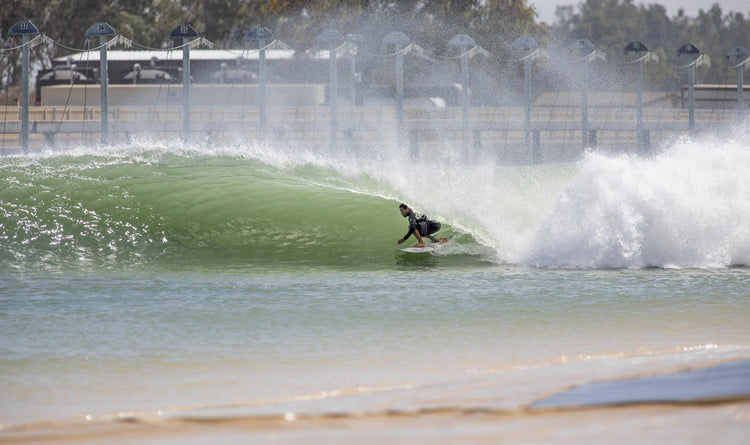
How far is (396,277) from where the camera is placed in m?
13.5

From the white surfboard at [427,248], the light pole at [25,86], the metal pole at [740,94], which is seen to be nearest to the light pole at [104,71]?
the light pole at [25,86]

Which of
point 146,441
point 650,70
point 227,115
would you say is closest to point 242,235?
point 146,441

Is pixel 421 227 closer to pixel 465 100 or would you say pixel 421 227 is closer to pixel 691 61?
pixel 465 100

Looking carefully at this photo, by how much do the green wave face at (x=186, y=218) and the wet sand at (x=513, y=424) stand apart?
29.7ft

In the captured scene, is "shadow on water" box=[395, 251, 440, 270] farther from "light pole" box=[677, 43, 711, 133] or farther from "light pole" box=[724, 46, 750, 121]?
"light pole" box=[724, 46, 750, 121]

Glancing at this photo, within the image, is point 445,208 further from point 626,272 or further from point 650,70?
point 650,70

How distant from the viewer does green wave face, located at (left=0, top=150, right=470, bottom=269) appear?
52.2ft

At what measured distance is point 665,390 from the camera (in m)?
6.14

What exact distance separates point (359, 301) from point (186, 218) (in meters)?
7.93

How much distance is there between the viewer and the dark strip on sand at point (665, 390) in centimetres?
583

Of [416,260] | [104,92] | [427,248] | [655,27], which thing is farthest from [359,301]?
[655,27]

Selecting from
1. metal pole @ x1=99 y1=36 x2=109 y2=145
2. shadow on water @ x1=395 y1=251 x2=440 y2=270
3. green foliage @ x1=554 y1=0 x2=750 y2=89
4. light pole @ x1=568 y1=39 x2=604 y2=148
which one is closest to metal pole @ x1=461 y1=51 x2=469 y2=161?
light pole @ x1=568 y1=39 x2=604 y2=148

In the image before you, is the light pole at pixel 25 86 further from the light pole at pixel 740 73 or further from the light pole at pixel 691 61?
the light pole at pixel 740 73

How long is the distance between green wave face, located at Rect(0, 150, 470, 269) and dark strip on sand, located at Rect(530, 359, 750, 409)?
28.3 feet
